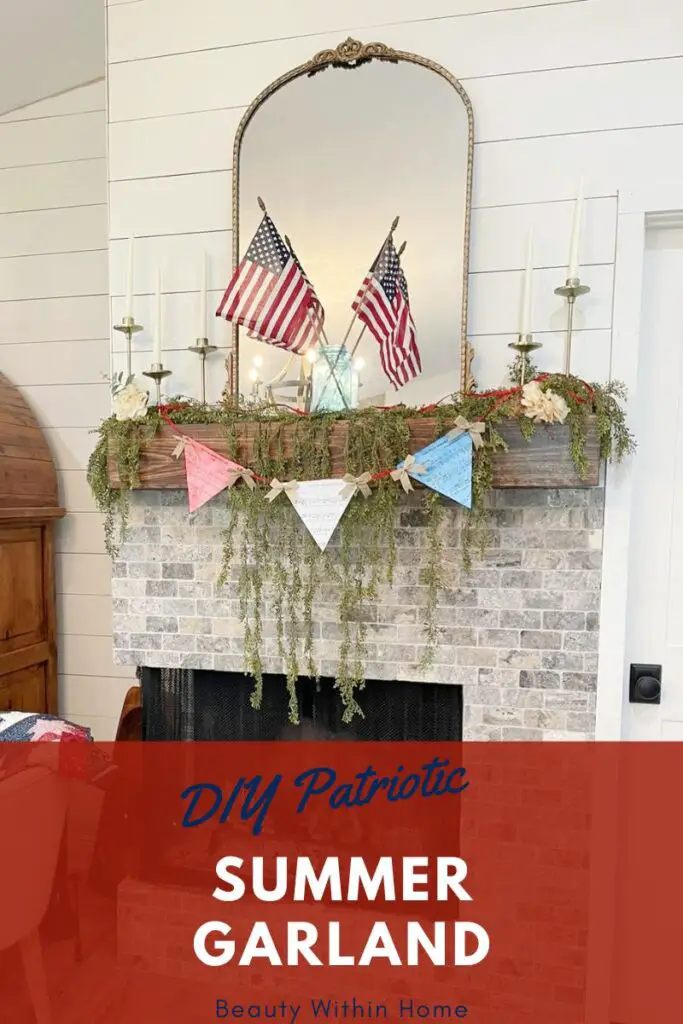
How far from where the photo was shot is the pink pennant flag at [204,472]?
165cm

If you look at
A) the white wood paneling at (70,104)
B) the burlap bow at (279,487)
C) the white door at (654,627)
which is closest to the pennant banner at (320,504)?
the burlap bow at (279,487)

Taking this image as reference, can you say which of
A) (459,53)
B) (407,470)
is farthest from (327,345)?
(459,53)

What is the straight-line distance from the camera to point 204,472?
65.4 inches

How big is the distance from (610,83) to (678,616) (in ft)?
4.49

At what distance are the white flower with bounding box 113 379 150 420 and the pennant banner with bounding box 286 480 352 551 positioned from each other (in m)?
0.46

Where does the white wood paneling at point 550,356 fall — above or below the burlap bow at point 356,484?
above

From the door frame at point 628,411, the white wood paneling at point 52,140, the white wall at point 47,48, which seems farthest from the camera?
the white wood paneling at point 52,140

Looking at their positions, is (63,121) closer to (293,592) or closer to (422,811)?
(293,592)

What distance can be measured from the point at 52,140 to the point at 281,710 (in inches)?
93.2

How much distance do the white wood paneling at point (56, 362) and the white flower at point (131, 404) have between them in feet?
3.18

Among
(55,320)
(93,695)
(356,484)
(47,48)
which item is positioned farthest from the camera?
(93,695)

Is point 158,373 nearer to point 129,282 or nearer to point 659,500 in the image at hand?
point 129,282

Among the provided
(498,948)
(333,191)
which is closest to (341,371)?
(333,191)

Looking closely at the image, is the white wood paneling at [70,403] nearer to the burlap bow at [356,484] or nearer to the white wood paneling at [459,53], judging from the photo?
the white wood paneling at [459,53]
